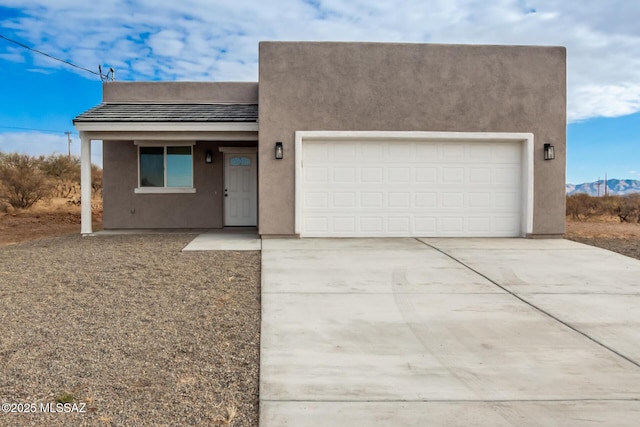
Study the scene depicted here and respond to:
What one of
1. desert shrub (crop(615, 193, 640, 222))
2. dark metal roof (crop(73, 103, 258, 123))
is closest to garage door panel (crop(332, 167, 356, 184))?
dark metal roof (crop(73, 103, 258, 123))

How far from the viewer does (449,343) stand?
194 inches

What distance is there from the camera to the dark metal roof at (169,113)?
1278 cm

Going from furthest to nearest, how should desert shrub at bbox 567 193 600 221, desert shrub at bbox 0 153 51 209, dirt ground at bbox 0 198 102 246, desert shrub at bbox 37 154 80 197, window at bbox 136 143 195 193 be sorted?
desert shrub at bbox 37 154 80 197, desert shrub at bbox 567 193 600 221, desert shrub at bbox 0 153 51 209, dirt ground at bbox 0 198 102 246, window at bbox 136 143 195 193

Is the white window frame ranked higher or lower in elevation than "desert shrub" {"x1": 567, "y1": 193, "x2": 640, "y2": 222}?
higher

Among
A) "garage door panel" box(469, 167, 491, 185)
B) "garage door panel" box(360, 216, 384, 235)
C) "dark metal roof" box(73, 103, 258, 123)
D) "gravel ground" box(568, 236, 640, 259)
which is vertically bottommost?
"gravel ground" box(568, 236, 640, 259)

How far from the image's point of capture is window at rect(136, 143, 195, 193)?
49.5 feet

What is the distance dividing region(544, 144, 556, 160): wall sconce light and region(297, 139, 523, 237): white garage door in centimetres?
59

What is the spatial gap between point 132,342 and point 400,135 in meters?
8.70

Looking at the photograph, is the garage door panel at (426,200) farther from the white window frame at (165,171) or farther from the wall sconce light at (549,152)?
the white window frame at (165,171)

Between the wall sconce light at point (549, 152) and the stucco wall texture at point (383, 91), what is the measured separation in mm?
805

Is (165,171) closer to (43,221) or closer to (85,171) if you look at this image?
(85,171)

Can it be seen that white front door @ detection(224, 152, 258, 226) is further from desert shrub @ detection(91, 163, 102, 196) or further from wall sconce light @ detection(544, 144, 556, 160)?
desert shrub @ detection(91, 163, 102, 196)

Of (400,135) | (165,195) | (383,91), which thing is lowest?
(165,195)

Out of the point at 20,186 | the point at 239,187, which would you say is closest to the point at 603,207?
the point at 239,187
